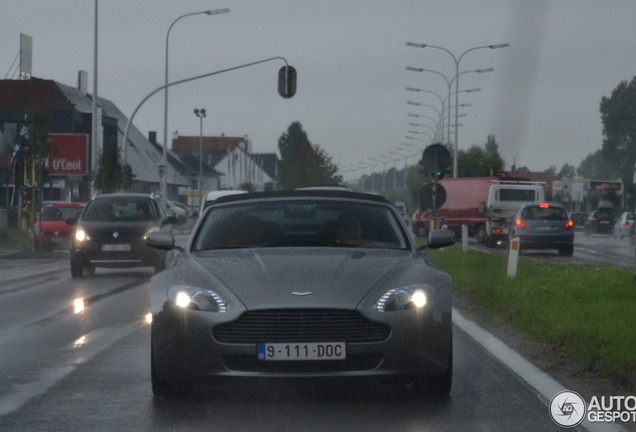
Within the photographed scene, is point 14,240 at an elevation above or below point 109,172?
below

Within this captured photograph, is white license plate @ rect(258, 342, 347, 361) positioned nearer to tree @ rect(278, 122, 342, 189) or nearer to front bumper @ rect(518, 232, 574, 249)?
front bumper @ rect(518, 232, 574, 249)

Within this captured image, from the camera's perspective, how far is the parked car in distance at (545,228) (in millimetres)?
33094

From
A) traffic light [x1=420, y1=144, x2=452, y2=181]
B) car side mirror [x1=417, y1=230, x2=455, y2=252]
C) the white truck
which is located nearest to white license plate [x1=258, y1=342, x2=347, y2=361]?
car side mirror [x1=417, y1=230, x2=455, y2=252]

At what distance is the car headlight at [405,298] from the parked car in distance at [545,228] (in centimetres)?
2654

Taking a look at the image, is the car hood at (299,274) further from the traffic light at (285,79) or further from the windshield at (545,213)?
the windshield at (545,213)

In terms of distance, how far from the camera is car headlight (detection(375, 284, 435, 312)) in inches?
272

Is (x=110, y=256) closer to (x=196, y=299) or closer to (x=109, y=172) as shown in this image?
(x=196, y=299)

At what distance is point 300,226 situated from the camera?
8.63 m

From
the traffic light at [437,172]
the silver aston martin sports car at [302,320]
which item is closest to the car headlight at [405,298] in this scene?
the silver aston martin sports car at [302,320]

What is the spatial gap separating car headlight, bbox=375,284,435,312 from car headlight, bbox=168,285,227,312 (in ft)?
3.18

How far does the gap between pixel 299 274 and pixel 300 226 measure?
1581 mm

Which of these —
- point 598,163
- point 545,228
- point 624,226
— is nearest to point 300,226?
point 598,163

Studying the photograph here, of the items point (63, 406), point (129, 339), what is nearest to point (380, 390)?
point (63, 406)

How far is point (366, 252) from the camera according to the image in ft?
26.1
